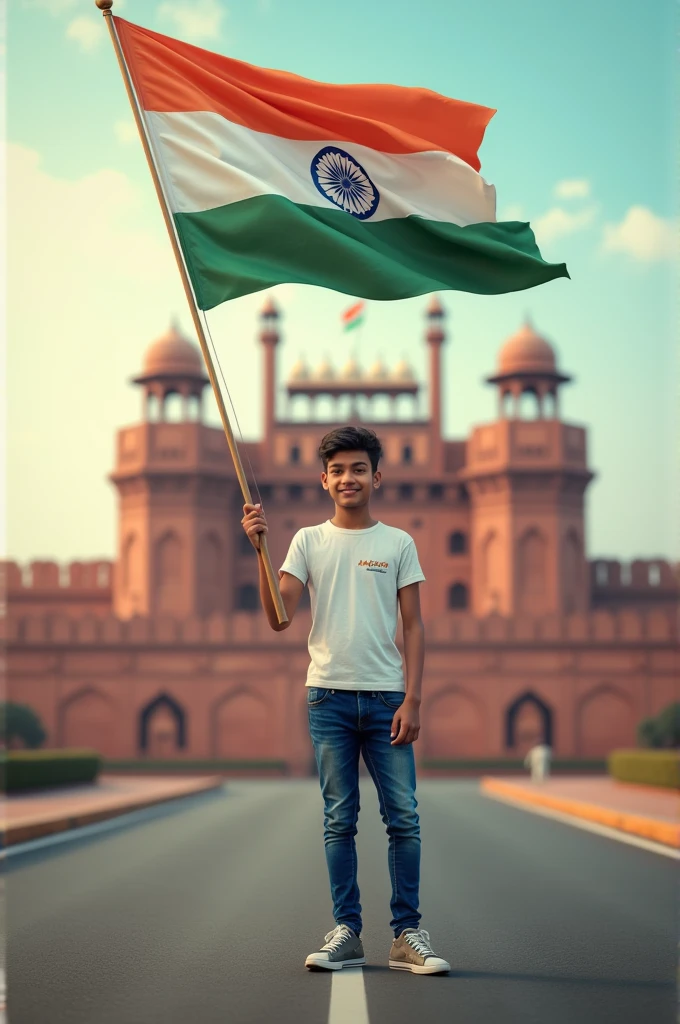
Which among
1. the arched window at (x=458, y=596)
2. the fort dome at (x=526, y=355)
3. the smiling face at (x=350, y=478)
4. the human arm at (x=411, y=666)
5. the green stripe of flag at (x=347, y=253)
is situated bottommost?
the human arm at (x=411, y=666)

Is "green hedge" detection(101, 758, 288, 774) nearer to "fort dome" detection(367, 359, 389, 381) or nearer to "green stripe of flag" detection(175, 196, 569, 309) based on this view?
"fort dome" detection(367, 359, 389, 381)

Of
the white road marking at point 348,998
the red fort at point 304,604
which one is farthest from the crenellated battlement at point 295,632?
the white road marking at point 348,998

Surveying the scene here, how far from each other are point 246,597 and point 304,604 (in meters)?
2.89

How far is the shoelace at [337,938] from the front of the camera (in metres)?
5.20

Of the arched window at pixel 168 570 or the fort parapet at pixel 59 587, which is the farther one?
the fort parapet at pixel 59 587

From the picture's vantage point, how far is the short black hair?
5.51m

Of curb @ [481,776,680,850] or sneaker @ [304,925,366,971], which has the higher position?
sneaker @ [304,925,366,971]

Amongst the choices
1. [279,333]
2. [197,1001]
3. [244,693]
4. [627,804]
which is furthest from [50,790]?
[279,333]

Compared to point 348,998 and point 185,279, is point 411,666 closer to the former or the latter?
point 348,998

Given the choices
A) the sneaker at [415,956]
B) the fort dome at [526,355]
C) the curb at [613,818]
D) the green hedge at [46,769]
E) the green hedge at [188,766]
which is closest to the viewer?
the sneaker at [415,956]

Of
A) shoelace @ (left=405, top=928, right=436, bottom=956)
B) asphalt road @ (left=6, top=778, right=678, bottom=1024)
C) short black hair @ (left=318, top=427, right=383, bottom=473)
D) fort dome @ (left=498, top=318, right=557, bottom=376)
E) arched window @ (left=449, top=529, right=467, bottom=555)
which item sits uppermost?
fort dome @ (left=498, top=318, right=557, bottom=376)

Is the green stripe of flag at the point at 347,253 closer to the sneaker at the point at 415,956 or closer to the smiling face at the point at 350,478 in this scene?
the smiling face at the point at 350,478

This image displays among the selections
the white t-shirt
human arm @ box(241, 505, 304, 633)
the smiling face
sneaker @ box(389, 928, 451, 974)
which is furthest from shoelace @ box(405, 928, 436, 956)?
the smiling face

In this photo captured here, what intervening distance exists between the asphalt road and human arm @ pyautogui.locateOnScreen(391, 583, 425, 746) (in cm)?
88
